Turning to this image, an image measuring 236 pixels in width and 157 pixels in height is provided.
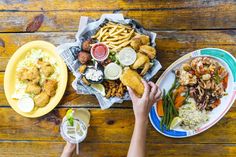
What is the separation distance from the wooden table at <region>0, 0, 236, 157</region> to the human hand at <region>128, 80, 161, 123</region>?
0.32 meters

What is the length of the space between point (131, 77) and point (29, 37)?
71 cm

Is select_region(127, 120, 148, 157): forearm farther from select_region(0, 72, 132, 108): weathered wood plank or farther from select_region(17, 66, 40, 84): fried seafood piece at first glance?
select_region(17, 66, 40, 84): fried seafood piece

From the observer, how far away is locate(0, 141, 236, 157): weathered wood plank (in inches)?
91.0

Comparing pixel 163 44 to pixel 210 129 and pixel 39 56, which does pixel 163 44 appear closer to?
pixel 210 129

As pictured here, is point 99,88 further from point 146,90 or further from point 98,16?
point 98,16

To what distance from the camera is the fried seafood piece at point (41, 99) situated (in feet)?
7.32

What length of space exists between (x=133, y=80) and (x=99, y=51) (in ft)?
0.79

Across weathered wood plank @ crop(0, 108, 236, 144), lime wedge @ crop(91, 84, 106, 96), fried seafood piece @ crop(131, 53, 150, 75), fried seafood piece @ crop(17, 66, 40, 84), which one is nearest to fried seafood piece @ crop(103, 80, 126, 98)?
lime wedge @ crop(91, 84, 106, 96)

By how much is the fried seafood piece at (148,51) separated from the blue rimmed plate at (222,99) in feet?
0.61

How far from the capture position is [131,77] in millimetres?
2000

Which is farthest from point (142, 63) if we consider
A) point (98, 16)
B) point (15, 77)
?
Result: point (15, 77)

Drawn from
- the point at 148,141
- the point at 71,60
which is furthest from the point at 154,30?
the point at 148,141

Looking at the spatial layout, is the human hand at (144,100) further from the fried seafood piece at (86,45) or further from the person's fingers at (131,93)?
the fried seafood piece at (86,45)

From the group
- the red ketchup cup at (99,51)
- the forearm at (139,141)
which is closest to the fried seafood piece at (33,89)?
the red ketchup cup at (99,51)
